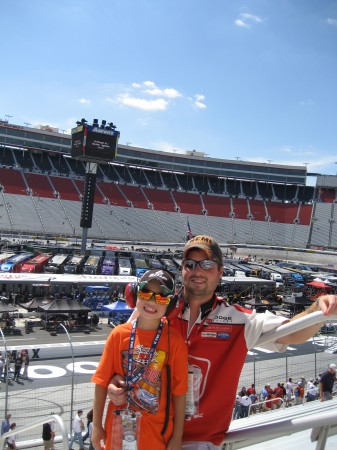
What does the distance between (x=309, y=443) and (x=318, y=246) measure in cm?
6421

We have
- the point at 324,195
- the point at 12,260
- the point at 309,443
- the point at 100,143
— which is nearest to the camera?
the point at 309,443

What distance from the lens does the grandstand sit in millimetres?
57156

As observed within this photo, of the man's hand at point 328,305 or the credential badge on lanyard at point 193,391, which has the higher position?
the man's hand at point 328,305

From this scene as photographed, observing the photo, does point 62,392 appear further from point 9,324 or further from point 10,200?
point 10,200

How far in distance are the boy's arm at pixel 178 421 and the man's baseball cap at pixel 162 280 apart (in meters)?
0.59

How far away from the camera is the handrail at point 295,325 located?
1954mm

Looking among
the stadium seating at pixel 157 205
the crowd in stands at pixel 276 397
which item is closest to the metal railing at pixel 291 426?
the crowd in stands at pixel 276 397

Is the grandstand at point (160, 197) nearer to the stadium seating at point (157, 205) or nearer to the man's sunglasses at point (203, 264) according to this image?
the stadium seating at point (157, 205)

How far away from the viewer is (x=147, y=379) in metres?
2.26

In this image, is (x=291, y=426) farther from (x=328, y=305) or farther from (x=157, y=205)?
(x=157, y=205)

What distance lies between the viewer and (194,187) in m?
72.1

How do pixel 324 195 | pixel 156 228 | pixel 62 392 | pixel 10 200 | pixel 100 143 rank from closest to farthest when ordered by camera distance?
pixel 62 392 < pixel 100 143 < pixel 10 200 < pixel 156 228 < pixel 324 195

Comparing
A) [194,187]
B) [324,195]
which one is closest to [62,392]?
[194,187]

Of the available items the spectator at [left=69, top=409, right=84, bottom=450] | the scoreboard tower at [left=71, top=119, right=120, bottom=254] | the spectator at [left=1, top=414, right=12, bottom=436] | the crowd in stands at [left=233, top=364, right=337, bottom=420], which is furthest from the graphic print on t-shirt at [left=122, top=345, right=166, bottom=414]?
the scoreboard tower at [left=71, top=119, right=120, bottom=254]
